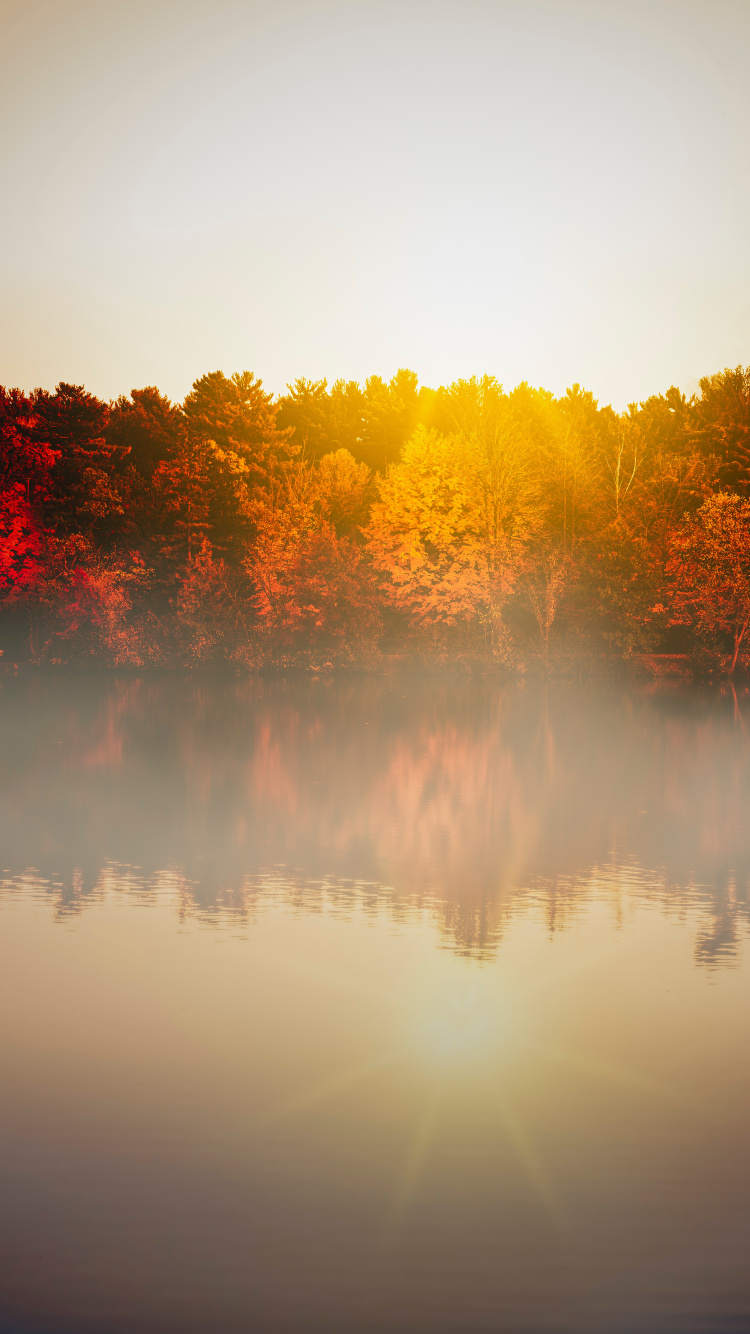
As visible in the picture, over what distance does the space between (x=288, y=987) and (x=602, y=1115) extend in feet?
9.87

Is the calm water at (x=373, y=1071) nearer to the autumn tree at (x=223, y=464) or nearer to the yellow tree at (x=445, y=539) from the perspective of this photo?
the yellow tree at (x=445, y=539)

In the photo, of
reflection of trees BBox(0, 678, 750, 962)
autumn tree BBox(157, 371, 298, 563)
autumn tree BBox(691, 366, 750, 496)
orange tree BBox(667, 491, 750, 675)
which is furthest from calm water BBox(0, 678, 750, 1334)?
autumn tree BBox(691, 366, 750, 496)

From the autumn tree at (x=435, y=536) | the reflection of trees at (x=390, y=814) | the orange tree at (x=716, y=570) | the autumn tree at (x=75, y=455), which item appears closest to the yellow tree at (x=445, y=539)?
the autumn tree at (x=435, y=536)

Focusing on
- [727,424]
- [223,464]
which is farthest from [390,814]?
[727,424]

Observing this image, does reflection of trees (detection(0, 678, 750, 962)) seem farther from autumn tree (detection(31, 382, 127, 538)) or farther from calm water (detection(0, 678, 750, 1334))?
autumn tree (detection(31, 382, 127, 538))

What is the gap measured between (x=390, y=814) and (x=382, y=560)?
151 feet

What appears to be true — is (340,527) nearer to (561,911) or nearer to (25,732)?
(25,732)

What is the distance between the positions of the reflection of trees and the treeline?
2499 centimetres

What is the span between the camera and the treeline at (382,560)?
58625mm

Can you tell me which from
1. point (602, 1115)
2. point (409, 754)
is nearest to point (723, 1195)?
point (602, 1115)

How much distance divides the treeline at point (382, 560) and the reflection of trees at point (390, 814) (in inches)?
984

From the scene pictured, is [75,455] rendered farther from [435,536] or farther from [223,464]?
[435,536]

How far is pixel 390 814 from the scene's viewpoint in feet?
56.3

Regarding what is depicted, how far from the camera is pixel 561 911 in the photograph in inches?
439
